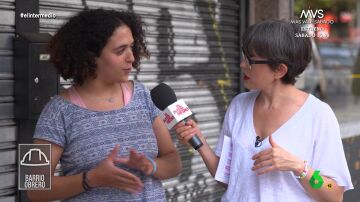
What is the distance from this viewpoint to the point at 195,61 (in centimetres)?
528

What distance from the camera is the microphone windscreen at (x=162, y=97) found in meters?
2.63

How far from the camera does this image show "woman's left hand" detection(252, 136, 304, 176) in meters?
2.51

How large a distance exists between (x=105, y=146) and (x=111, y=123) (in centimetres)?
9

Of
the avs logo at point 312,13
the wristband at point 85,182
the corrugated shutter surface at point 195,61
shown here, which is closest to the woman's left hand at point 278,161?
the wristband at point 85,182

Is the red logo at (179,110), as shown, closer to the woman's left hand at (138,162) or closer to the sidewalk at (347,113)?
the woman's left hand at (138,162)

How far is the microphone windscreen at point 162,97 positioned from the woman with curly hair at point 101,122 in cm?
6

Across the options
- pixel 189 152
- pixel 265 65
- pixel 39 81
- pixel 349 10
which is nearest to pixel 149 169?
pixel 265 65

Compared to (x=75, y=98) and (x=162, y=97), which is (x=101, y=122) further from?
(x=162, y=97)

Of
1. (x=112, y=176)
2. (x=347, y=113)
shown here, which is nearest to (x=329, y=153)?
(x=112, y=176)

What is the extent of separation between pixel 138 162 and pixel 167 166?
262 millimetres

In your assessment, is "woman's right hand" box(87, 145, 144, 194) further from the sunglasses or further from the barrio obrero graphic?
the sunglasses

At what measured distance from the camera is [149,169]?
8.29 ft

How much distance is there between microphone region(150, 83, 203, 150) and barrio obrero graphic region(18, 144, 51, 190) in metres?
0.46

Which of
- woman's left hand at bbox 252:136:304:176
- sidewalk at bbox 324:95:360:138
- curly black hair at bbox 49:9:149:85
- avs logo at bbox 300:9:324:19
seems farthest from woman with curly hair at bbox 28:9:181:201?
sidewalk at bbox 324:95:360:138
